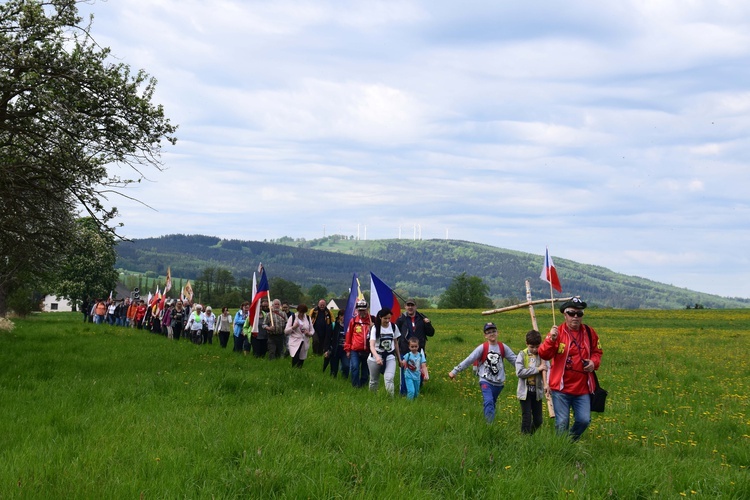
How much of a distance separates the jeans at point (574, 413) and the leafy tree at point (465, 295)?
12703cm

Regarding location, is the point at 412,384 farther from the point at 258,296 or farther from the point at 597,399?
the point at 258,296

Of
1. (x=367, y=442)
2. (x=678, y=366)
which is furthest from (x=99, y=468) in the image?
(x=678, y=366)

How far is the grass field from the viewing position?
19.9 feet

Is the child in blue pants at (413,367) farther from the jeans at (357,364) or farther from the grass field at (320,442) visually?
the jeans at (357,364)

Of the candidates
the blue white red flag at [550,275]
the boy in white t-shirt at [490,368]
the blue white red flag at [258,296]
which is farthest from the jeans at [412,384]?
the blue white red flag at [258,296]

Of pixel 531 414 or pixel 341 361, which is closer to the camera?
pixel 531 414

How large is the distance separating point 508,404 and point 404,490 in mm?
7766

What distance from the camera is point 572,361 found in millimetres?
8242

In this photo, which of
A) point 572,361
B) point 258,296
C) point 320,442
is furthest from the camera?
point 258,296

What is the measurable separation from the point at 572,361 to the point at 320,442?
3.12 metres

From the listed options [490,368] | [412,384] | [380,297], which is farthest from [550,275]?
[380,297]

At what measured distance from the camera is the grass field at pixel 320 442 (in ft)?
19.9

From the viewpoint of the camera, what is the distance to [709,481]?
22.3 ft

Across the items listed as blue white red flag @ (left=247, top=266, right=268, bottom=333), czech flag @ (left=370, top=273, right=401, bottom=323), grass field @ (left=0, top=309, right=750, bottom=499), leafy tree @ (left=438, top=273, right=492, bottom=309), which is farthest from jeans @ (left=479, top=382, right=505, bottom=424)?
leafy tree @ (left=438, top=273, right=492, bottom=309)
